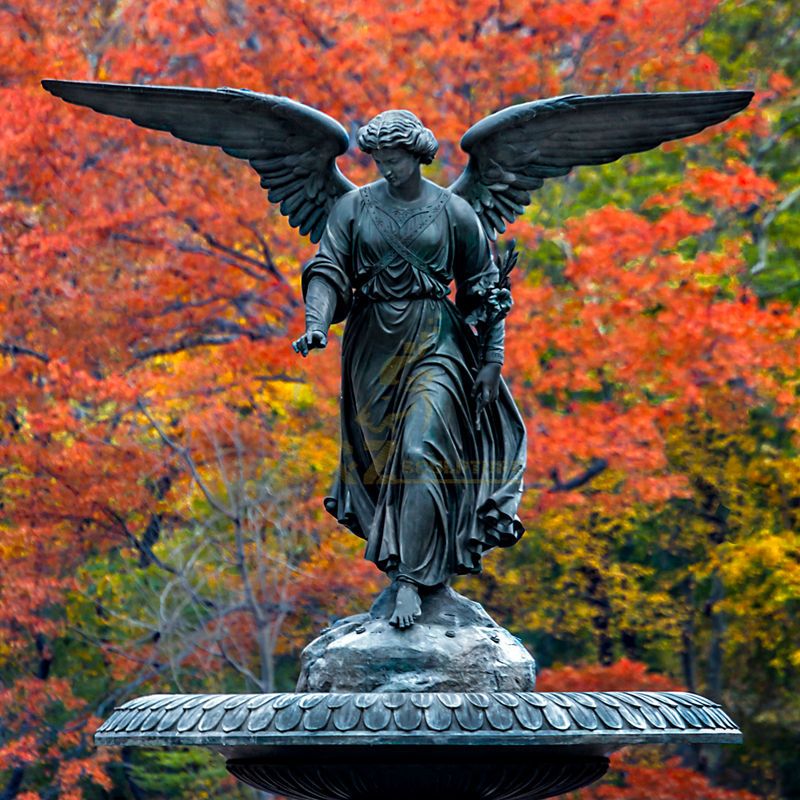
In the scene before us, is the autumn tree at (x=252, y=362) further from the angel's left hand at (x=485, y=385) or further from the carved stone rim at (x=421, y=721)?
the carved stone rim at (x=421, y=721)

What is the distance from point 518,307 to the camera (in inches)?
645

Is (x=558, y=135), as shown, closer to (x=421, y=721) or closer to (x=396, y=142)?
(x=396, y=142)

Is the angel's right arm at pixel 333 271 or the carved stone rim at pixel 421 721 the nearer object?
the carved stone rim at pixel 421 721

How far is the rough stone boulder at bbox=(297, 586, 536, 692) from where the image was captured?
21.9ft

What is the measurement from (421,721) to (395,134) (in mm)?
2651

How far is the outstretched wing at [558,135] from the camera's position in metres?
7.45

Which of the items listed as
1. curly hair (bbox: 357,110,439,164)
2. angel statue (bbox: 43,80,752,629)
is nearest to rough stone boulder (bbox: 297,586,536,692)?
angel statue (bbox: 43,80,752,629)

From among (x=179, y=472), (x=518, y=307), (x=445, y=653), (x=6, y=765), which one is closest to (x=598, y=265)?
(x=518, y=307)

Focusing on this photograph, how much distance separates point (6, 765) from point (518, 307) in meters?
6.80

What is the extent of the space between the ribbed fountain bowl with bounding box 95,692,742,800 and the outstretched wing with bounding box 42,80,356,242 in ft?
Answer: 8.31

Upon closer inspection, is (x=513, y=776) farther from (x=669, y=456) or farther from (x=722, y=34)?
(x=722, y=34)

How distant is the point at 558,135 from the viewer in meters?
7.62

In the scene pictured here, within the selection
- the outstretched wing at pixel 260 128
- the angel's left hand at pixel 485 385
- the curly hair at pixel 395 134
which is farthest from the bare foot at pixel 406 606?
the curly hair at pixel 395 134

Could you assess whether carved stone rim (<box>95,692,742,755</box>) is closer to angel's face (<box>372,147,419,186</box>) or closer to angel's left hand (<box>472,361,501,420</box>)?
angel's left hand (<box>472,361,501,420</box>)
